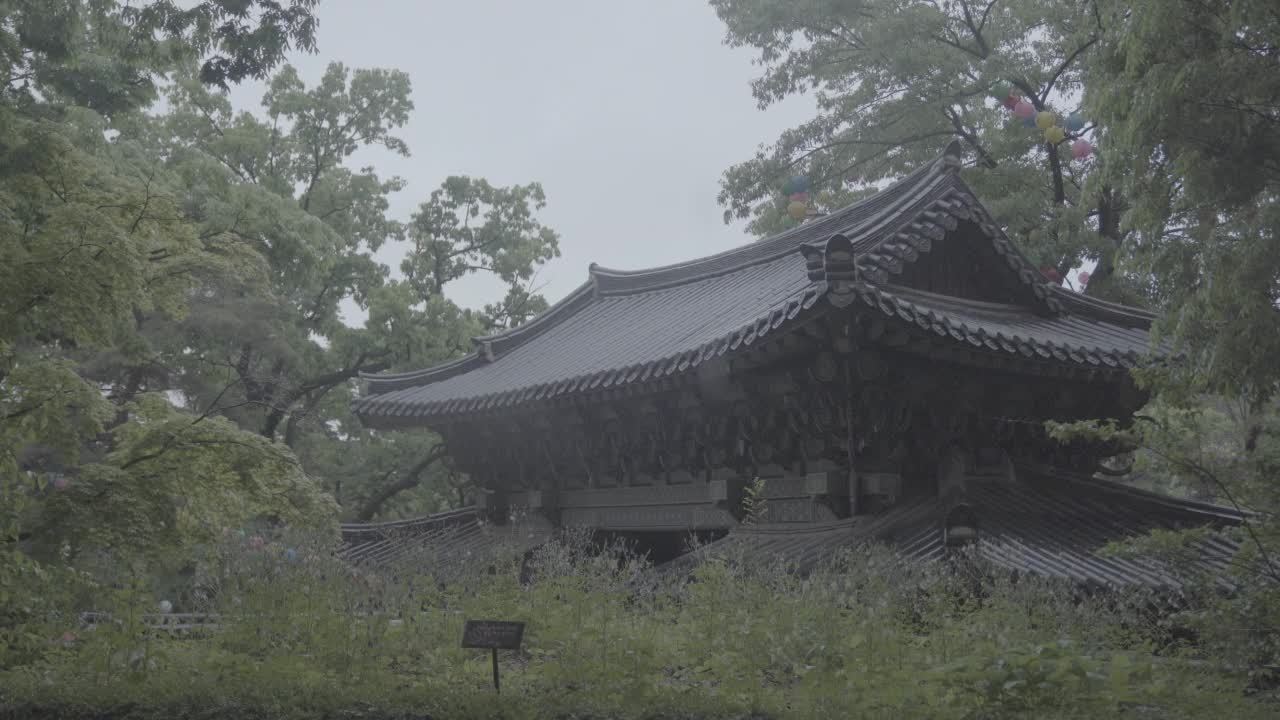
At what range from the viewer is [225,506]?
791cm

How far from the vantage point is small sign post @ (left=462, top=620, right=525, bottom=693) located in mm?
5977

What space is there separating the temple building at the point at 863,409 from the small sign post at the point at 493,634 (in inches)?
83.8

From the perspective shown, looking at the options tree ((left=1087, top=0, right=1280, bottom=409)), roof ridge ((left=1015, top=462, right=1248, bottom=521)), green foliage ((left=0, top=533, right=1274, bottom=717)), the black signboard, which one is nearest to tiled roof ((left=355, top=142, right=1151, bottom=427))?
roof ridge ((left=1015, top=462, right=1248, bottom=521))

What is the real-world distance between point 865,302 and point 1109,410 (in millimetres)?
4124

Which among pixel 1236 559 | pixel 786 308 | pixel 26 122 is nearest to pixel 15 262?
pixel 26 122

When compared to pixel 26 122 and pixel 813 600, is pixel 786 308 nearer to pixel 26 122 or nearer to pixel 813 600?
pixel 813 600

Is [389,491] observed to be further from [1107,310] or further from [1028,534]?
[1028,534]

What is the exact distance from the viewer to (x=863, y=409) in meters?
8.80

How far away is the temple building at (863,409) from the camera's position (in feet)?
26.6

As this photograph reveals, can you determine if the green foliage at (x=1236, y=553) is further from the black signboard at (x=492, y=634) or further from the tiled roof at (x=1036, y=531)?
the black signboard at (x=492, y=634)

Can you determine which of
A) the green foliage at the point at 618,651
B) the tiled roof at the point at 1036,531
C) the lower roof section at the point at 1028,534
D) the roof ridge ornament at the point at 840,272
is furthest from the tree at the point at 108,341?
the roof ridge ornament at the point at 840,272

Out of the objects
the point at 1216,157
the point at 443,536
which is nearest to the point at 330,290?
the point at 443,536

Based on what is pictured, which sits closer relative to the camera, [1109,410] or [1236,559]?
[1236,559]

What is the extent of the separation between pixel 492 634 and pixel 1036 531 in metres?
4.78
